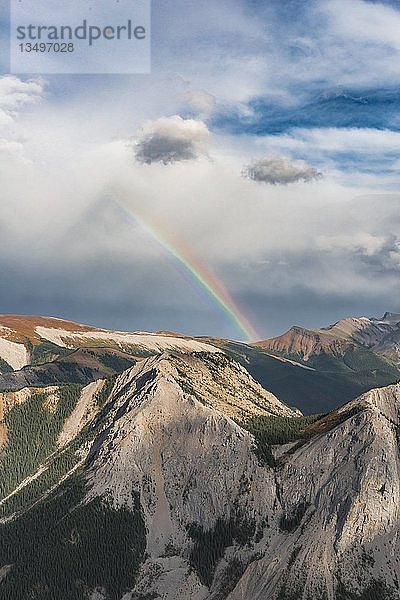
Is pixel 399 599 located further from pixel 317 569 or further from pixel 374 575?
pixel 317 569

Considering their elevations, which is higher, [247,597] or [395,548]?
[395,548]

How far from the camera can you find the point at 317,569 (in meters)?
195

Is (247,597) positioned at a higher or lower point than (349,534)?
lower

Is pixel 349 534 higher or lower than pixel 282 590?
higher

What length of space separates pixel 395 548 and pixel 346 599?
71.2ft

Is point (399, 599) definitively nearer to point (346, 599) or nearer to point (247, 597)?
point (346, 599)

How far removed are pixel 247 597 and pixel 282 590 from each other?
40.4 ft

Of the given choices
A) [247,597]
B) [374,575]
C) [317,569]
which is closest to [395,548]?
[374,575]

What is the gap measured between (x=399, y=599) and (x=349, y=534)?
70.2ft

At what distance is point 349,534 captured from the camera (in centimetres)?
19900

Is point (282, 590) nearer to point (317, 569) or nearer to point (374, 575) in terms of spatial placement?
point (317, 569)

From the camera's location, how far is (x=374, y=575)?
194 m

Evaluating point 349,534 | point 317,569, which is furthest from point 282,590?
point 349,534

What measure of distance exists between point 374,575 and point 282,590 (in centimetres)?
2696
